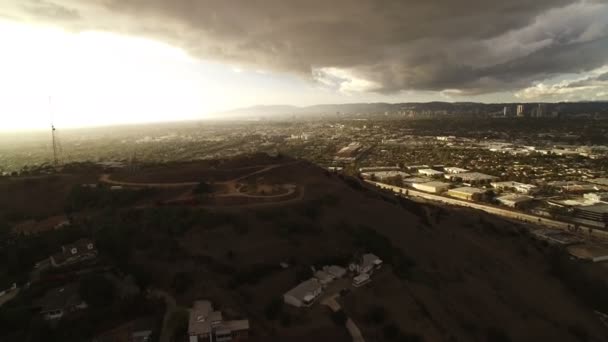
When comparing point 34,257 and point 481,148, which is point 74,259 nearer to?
point 34,257

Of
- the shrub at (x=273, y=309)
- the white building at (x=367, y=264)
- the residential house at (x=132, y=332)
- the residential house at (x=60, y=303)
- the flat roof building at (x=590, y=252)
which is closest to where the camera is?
the residential house at (x=132, y=332)

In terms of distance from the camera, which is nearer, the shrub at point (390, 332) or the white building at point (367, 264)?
the shrub at point (390, 332)

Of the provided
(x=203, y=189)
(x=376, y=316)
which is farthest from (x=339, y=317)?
(x=203, y=189)

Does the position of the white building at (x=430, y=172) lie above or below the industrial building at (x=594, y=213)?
above

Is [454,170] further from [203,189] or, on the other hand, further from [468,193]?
[203,189]

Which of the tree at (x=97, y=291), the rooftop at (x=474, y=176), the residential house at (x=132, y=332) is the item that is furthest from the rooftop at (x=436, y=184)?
the tree at (x=97, y=291)

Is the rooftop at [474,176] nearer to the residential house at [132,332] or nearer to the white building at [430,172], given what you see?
the white building at [430,172]

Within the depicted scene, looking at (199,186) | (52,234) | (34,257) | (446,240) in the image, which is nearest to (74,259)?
(34,257)
